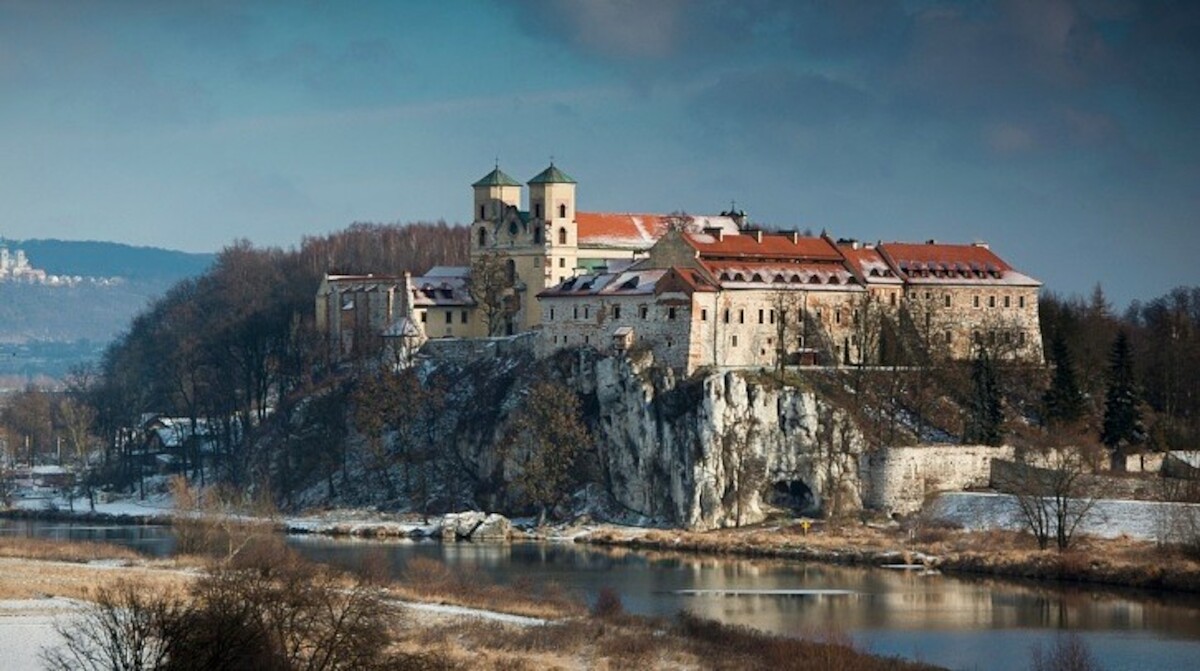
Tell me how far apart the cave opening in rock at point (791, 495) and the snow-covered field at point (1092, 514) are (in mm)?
4952

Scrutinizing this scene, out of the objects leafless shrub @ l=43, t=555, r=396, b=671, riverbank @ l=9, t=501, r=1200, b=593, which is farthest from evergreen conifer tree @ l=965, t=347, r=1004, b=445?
leafless shrub @ l=43, t=555, r=396, b=671

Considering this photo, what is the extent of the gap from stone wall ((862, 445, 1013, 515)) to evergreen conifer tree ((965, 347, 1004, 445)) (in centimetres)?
118

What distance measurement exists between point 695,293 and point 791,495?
8311 mm

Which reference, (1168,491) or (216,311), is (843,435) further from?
(216,311)

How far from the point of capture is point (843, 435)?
9044cm

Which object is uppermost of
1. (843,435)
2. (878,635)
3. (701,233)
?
(701,233)

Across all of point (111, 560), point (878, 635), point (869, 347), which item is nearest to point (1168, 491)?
point (869, 347)

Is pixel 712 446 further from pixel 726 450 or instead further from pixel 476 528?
pixel 476 528

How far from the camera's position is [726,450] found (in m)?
89.9

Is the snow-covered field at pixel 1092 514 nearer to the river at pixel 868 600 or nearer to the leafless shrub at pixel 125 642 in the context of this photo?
the river at pixel 868 600

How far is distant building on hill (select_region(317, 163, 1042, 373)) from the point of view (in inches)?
3686

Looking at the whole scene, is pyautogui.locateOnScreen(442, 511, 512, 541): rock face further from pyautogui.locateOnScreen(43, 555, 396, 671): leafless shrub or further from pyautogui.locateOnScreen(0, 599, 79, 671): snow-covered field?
pyautogui.locateOnScreen(43, 555, 396, 671): leafless shrub

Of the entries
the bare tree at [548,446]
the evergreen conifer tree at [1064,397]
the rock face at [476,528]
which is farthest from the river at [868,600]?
the evergreen conifer tree at [1064,397]

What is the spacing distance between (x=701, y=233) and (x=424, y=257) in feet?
122
